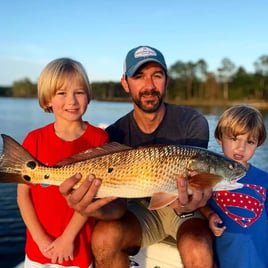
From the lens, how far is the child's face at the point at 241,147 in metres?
3.35

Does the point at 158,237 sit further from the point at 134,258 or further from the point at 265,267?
the point at 265,267

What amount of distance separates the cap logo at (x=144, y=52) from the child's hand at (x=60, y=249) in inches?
79.5

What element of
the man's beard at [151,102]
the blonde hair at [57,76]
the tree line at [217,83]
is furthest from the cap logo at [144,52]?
the tree line at [217,83]

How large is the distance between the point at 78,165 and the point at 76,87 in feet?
2.50

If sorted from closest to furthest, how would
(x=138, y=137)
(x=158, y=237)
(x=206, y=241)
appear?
(x=206, y=241) < (x=158, y=237) < (x=138, y=137)

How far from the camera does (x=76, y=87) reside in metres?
2.95

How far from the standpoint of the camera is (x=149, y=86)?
11.8ft

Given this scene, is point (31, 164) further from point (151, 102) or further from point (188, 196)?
Answer: point (151, 102)

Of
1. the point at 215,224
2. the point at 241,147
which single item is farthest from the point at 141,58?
the point at 215,224

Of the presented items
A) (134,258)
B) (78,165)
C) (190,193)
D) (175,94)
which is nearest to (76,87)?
(78,165)

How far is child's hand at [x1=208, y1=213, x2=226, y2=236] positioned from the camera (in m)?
2.86

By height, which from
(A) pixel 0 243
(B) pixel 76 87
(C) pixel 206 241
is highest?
(B) pixel 76 87

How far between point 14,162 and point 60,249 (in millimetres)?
818

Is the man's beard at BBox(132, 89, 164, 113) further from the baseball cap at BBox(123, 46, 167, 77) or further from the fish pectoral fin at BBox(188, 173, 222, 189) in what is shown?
the fish pectoral fin at BBox(188, 173, 222, 189)
